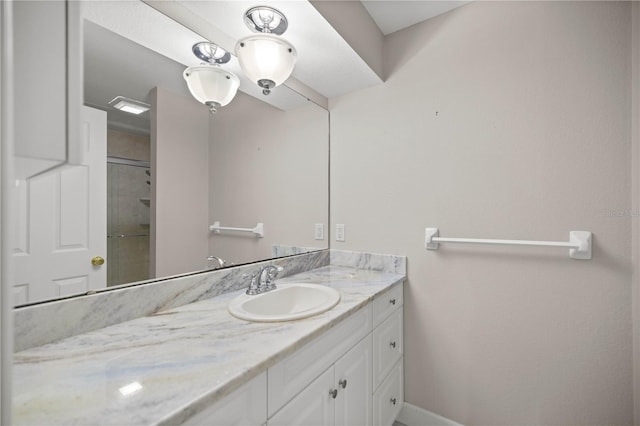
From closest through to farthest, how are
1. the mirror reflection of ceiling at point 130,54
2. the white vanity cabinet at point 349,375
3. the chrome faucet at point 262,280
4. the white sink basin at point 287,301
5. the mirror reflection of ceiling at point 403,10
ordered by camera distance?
the white vanity cabinet at point 349,375, the mirror reflection of ceiling at point 130,54, the white sink basin at point 287,301, the chrome faucet at point 262,280, the mirror reflection of ceiling at point 403,10

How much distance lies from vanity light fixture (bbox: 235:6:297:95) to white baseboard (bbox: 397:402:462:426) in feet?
6.17

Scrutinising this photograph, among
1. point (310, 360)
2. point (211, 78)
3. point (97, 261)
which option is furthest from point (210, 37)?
point (310, 360)

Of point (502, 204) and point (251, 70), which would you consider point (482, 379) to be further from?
point (251, 70)

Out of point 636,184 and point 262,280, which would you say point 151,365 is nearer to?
point 262,280

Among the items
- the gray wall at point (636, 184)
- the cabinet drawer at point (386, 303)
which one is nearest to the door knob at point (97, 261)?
the cabinet drawer at point (386, 303)

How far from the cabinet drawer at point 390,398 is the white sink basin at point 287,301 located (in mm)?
523

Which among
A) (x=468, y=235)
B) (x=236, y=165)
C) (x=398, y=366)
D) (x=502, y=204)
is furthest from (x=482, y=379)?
(x=236, y=165)

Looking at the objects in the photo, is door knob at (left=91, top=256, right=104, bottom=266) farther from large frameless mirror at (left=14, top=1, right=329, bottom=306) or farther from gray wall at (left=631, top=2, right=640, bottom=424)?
gray wall at (left=631, top=2, right=640, bottom=424)

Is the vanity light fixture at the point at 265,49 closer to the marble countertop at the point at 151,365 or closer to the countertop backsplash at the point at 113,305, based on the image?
the countertop backsplash at the point at 113,305

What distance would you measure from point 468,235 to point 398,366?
2.69ft

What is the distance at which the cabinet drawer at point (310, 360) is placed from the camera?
2.48 ft

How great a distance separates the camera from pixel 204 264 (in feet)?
3.99

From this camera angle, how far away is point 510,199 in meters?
1.34

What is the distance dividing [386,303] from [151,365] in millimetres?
1061
